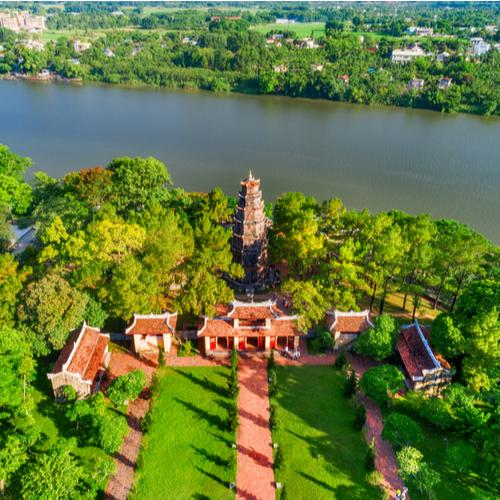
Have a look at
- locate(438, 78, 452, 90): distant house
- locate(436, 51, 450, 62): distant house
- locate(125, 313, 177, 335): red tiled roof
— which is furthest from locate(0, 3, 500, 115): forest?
locate(125, 313, 177, 335): red tiled roof

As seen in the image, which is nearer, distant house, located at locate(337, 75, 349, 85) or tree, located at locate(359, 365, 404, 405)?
tree, located at locate(359, 365, 404, 405)

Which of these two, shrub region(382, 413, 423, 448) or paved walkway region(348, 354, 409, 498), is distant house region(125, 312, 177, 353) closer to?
paved walkway region(348, 354, 409, 498)

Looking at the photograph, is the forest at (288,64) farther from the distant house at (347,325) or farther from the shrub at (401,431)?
the shrub at (401,431)

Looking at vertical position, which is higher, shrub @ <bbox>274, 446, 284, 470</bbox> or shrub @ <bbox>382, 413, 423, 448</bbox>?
shrub @ <bbox>382, 413, 423, 448</bbox>

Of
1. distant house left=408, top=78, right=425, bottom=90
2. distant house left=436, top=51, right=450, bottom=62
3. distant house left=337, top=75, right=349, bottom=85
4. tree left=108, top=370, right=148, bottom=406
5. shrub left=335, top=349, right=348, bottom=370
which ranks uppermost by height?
distant house left=436, top=51, right=450, bottom=62

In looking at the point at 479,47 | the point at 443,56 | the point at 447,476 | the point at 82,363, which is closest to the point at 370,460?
the point at 447,476

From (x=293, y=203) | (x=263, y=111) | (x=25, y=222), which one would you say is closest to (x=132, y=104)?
(x=263, y=111)

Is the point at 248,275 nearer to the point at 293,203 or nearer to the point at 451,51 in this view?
the point at 293,203

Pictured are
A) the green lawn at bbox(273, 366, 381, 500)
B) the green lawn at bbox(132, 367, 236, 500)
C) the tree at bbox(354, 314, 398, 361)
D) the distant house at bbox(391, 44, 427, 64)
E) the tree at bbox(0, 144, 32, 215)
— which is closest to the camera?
the green lawn at bbox(132, 367, 236, 500)

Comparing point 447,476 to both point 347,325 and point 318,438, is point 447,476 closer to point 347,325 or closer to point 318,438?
point 318,438
